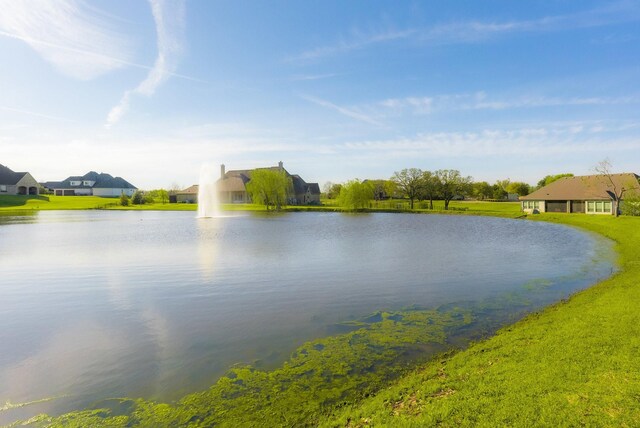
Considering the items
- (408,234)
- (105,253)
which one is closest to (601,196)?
(408,234)

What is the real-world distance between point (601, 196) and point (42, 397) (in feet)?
232

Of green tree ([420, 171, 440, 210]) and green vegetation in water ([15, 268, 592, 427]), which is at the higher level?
green tree ([420, 171, 440, 210])

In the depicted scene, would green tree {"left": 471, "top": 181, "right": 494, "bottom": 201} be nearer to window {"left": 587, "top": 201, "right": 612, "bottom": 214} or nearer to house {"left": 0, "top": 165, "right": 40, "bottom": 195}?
window {"left": 587, "top": 201, "right": 612, "bottom": 214}

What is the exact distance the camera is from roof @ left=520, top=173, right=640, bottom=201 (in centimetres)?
5815

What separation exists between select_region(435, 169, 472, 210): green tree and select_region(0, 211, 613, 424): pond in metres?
56.0

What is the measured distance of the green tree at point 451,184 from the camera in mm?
88062

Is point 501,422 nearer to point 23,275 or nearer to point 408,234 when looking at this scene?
point 23,275

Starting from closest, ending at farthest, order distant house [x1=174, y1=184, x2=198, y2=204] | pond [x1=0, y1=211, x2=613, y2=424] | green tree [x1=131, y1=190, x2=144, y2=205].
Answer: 1. pond [x1=0, y1=211, x2=613, y2=424]
2. green tree [x1=131, y1=190, x2=144, y2=205]
3. distant house [x1=174, y1=184, x2=198, y2=204]

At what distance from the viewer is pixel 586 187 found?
61.8 metres

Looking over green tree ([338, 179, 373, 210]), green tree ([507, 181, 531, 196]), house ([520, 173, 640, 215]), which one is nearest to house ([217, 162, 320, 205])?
green tree ([338, 179, 373, 210])

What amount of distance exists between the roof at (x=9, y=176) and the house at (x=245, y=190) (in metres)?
55.9

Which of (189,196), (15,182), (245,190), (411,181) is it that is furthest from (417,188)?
(15,182)

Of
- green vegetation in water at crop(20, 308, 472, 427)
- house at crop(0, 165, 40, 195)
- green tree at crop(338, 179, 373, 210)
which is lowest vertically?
green vegetation in water at crop(20, 308, 472, 427)

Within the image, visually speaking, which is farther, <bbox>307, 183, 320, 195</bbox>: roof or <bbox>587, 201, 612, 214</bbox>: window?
<bbox>307, 183, 320, 195</bbox>: roof
